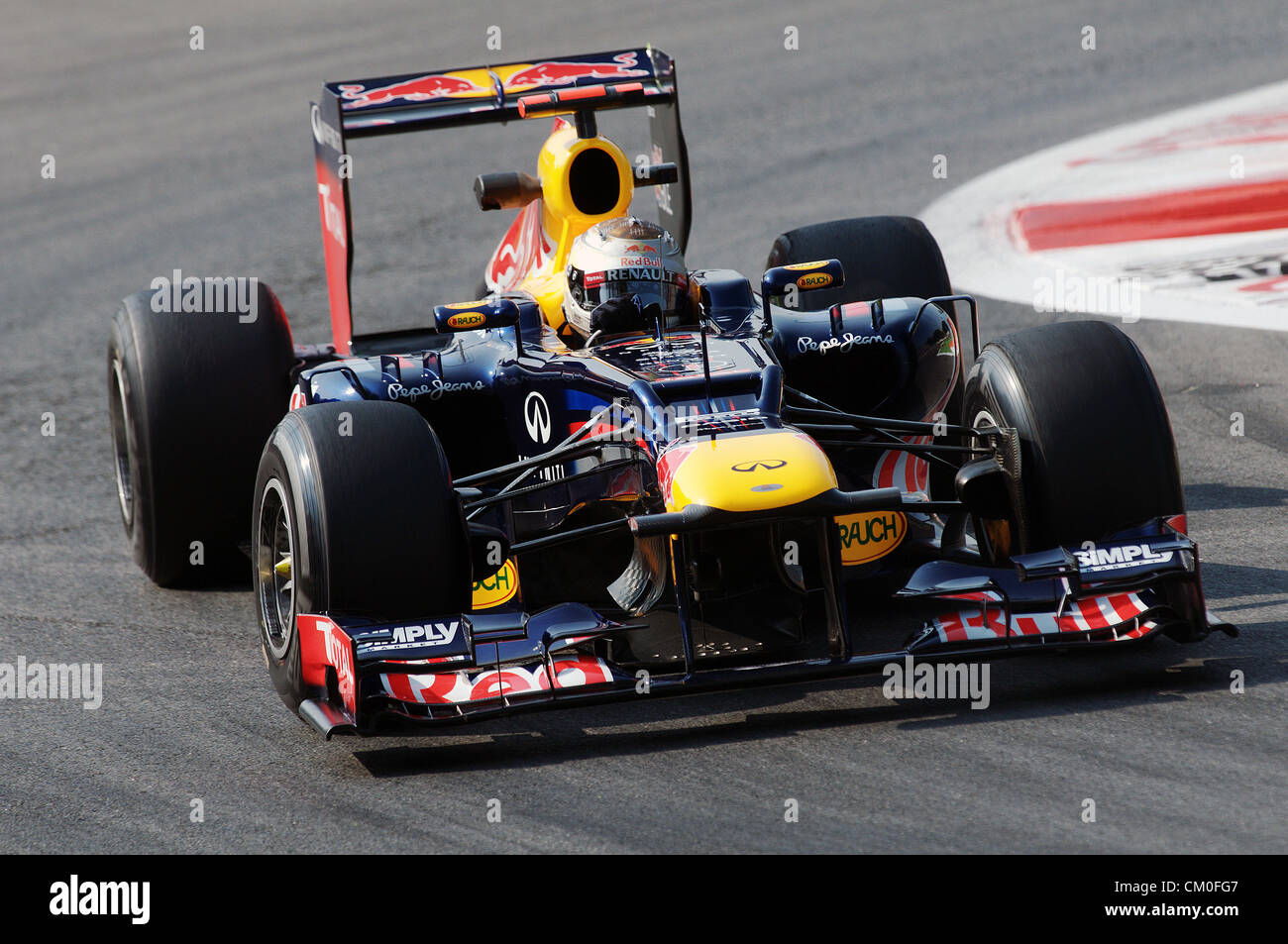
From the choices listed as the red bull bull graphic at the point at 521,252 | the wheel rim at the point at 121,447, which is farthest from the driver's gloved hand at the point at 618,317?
the wheel rim at the point at 121,447

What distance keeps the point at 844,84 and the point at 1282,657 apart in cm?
1218

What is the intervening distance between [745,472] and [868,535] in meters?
1.05

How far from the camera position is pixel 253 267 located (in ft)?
46.8

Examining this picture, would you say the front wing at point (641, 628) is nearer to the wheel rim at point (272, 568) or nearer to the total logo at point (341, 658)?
the total logo at point (341, 658)

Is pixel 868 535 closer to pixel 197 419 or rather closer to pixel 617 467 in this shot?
pixel 617 467

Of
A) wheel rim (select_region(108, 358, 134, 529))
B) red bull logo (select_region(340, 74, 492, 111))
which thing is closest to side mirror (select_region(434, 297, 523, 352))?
red bull logo (select_region(340, 74, 492, 111))

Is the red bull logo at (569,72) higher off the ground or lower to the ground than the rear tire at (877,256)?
higher

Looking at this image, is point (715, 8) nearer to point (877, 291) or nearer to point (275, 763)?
point (877, 291)

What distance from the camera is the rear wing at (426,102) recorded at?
26.3 ft

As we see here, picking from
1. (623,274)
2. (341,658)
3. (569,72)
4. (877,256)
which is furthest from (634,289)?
(341,658)

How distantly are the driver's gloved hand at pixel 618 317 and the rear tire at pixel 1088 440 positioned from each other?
1.51 meters

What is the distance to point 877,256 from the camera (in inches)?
337
